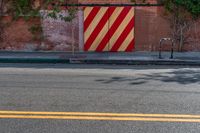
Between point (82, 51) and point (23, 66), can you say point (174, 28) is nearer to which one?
point (82, 51)

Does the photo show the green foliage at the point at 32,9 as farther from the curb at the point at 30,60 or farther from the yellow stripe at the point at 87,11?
the curb at the point at 30,60

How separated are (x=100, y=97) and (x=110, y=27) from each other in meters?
8.48

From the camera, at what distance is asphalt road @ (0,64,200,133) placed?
21.3ft

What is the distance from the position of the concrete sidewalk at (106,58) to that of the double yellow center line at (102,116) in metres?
7.88

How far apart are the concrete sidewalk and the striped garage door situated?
1.88ft

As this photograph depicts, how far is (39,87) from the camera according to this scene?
9.62 metres

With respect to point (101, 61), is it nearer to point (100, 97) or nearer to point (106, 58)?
point (106, 58)

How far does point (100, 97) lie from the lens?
27.9 feet

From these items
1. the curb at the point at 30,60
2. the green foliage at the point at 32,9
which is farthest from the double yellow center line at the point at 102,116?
the green foliage at the point at 32,9

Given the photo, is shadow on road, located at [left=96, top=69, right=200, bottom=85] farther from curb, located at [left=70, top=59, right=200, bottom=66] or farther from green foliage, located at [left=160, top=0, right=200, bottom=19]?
green foliage, located at [left=160, top=0, right=200, bottom=19]

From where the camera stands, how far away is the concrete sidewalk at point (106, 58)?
14922 mm

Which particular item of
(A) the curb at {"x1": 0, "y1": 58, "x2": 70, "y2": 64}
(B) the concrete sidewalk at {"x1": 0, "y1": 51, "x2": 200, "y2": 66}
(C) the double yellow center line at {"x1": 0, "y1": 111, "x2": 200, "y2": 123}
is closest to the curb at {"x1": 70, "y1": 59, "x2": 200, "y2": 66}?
(B) the concrete sidewalk at {"x1": 0, "y1": 51, "x2": 200, "y2": 66}

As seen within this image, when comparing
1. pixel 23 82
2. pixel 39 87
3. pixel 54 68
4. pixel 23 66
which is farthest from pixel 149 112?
pixel 23 66

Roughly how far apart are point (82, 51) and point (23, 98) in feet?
28.8
